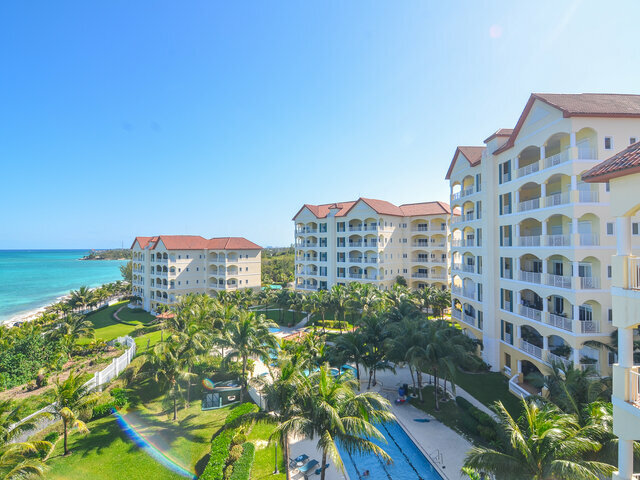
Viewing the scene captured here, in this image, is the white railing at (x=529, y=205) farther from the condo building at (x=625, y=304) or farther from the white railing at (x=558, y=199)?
the condo building at (x=625, y=304)

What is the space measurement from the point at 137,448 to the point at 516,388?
22.9 m

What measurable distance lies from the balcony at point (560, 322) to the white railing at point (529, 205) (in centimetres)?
729

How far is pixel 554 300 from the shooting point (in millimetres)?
23188

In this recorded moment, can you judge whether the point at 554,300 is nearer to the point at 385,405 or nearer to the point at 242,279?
the point at 385,405

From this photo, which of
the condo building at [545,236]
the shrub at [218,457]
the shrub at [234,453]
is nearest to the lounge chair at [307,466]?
the shrub at [234,453]

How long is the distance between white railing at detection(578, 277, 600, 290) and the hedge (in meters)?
20.4

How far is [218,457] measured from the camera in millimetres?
15414

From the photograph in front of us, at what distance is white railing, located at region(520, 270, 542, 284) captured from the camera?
71.9ft

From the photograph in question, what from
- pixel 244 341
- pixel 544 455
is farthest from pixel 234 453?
pixel 544 455

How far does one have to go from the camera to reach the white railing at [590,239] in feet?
62.8

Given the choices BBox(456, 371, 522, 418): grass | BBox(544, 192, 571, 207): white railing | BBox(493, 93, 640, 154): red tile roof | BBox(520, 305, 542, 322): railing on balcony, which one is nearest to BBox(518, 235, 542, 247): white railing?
BBox(544, 192, 571, 207): white railing

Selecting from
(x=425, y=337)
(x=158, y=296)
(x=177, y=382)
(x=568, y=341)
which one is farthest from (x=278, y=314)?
(x=568, y=341)

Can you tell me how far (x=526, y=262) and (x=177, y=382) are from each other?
26.8 metres

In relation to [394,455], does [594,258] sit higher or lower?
higher
